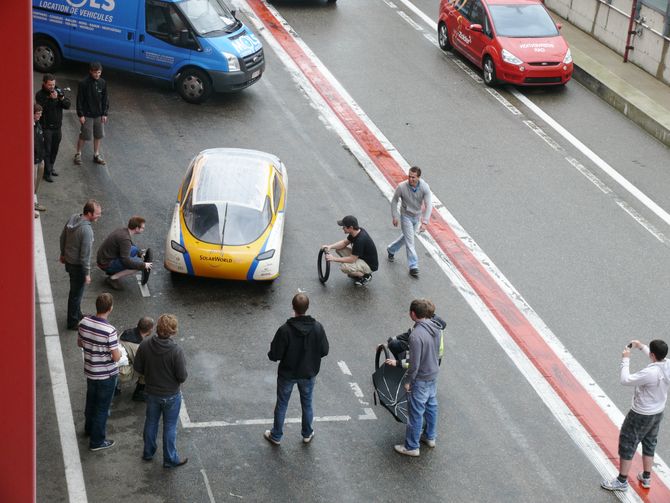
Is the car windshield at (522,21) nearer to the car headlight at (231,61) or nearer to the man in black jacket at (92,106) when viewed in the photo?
the car headlight at (231,61)

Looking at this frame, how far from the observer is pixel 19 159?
191 inches

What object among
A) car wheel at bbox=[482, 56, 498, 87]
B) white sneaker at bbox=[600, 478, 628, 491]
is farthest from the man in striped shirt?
car wheel at bbox=[482, 56, 498, 87]

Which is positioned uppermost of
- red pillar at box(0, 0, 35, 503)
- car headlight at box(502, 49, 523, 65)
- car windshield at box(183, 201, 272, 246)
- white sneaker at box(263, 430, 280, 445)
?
red pillar at box(0, 0, 35, 503)

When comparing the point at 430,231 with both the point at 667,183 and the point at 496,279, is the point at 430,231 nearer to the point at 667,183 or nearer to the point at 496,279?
the point at 496,279

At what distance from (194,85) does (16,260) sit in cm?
1607

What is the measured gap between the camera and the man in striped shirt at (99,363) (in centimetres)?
1029

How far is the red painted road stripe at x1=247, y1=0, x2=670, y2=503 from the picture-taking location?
40.3ft

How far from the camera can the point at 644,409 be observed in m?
10.9

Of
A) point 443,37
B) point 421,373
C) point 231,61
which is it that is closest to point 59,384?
point 421,373

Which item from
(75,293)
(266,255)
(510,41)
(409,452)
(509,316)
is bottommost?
(509,316)

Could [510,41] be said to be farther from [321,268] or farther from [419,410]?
[419,410]

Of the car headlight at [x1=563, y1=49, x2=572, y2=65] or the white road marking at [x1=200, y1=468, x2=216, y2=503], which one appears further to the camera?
the car headlight at [x1=563, y1=49, x2=572, y2=65]

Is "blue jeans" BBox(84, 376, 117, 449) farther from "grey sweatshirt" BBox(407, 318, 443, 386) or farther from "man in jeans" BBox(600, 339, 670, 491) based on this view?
"man in jeans" BBox(600, 339, 670, 491)

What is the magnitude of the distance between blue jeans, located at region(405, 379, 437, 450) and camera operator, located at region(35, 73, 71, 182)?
25.7 ft
